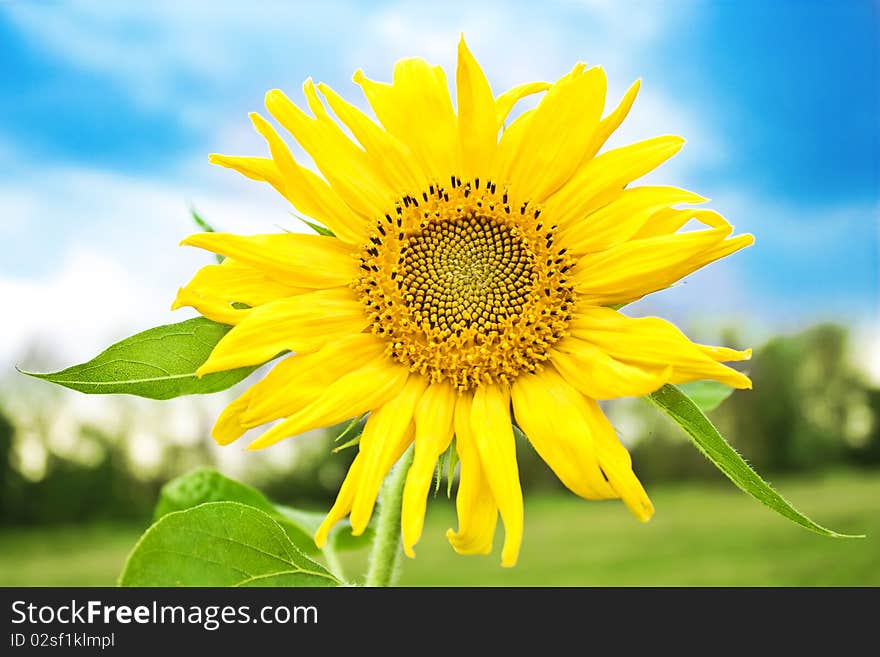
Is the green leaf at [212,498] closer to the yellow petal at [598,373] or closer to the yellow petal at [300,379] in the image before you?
the yellow petal at [300,379]

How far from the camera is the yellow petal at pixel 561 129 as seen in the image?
5.62ft

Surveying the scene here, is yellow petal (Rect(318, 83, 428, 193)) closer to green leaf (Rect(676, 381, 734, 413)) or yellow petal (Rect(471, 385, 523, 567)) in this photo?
yellow petal (Rect(471, 385, 523, 567))

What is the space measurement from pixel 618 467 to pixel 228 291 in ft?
2.51

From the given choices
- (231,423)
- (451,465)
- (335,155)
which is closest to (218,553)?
(231,423)

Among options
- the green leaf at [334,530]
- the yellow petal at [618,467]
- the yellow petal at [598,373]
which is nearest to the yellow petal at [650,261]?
the yellow petal at [598,373]

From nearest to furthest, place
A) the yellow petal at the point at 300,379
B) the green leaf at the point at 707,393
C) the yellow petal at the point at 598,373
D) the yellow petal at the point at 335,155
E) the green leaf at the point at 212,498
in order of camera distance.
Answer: the yellow petal at the point at 598,373
the yellow petal at the point at 300,379
the yellow petal at the point at 335,155
the green leaf at the point at 707,393
the green leaf at the point at 212,498

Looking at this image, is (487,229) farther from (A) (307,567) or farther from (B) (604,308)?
(A) (307,567)

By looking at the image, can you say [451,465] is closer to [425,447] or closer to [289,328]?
[425,447]

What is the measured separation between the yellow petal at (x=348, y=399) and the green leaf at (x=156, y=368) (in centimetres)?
15

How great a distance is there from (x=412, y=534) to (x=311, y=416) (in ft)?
0.88

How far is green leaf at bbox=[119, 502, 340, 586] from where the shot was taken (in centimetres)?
164

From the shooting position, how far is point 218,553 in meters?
1.72
